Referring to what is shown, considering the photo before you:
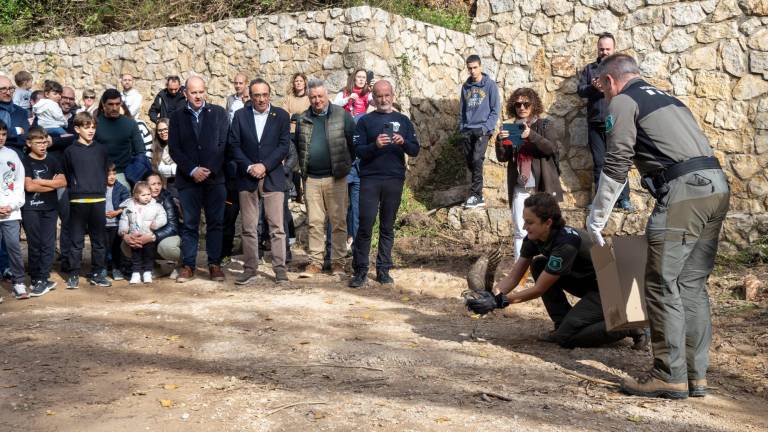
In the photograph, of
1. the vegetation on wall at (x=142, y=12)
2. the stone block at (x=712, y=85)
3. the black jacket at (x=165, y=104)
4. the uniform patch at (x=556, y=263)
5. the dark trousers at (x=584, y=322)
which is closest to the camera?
the uniform patch at (x=556, y=263)

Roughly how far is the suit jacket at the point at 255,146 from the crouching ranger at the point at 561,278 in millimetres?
3071

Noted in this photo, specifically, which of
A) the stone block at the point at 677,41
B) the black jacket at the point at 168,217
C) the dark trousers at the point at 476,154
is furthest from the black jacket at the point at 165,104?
the stone block at the point at 677,41

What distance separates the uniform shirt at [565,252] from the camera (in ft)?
18.3

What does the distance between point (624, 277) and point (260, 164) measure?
399cm

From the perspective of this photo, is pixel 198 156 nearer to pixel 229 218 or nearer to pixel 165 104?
pixel 229 218

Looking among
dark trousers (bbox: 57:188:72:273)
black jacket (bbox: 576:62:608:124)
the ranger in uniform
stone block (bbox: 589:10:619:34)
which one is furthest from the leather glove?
stone block (bbox: 589:10:619:34)

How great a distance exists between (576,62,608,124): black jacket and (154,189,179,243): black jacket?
182 inches

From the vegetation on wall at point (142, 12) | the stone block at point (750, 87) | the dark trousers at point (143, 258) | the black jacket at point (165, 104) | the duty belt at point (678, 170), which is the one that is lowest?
the dark trousers at point (143, 258)

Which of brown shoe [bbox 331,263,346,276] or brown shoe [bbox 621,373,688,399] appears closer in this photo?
brown shoe [bbox 621,373,688,399]

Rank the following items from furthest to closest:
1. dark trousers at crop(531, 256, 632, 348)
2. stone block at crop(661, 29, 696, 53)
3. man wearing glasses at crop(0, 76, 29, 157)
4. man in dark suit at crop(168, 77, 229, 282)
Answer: stone block at crop(661, 29, 696, 53), man wearing glasses at crop(0, 76, 29, 157), man in dark suit at crop(168, 77, 229, 282), dark trousers at crop(531, 256, 632, 348)

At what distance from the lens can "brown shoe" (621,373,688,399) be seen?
4711mm

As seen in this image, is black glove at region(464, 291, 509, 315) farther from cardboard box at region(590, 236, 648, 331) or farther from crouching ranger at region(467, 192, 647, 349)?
cardboard box at region(590, 236, 648, 331)

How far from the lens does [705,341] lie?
16.0 ft

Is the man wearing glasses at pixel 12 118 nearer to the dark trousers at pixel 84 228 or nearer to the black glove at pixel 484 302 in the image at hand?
the dark trousers at pixel 84 228
